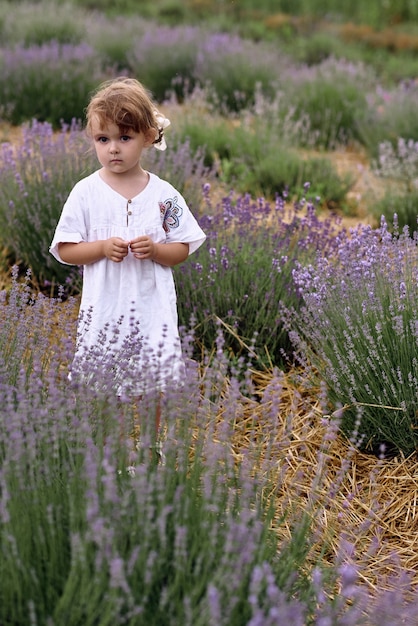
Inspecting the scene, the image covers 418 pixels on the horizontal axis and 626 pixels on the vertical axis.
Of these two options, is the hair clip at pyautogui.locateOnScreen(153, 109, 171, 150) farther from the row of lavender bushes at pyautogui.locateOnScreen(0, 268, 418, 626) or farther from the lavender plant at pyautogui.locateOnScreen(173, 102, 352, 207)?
the lavender plant at pyautogui.locateOnScreen(173, 102, 352, 207)

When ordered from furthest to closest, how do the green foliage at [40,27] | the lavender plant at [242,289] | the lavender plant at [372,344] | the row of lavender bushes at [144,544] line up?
the green foliage at [40,27] → the lavender plant at [242,289] → the lavender plant at [372,344] → the row of lavender bushes at [144,544]

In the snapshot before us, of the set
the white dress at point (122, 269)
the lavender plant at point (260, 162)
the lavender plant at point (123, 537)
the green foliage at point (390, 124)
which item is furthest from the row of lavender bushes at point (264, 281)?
the green foliage at point (390, 124)

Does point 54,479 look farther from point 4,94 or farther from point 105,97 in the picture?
point 4,94

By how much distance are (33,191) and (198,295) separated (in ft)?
3.72

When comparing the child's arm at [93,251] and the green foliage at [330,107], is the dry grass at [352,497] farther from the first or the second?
the green foliage at [330,107]

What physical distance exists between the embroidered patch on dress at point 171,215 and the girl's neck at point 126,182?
0.34 ft

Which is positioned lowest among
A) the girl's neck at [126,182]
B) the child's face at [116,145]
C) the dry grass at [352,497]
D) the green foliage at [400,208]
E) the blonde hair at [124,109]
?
the dry grass at [352,497]

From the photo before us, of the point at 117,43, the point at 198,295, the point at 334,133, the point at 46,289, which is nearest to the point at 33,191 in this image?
the point at 46,289

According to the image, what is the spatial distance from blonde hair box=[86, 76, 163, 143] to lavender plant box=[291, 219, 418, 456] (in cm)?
90

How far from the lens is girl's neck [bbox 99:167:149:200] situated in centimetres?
273

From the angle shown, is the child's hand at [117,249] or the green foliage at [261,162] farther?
the green foliage at [261,162]

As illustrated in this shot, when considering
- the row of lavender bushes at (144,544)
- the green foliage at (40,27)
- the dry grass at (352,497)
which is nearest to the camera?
the row of lavender bushes at (144,544)

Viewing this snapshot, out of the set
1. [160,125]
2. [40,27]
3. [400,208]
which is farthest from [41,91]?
[160,125]

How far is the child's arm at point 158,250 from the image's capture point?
2.59 metres
